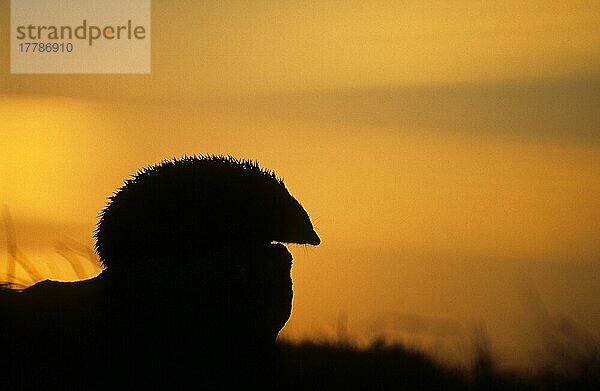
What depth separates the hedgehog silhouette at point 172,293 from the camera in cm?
162

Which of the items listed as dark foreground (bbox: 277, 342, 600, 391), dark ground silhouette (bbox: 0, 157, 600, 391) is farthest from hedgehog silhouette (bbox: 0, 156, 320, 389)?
dark foreground (bbox: 277, 342, 600, 391)

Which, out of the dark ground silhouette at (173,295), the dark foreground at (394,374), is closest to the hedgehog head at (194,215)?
the dark ground silhouette at (173,295)

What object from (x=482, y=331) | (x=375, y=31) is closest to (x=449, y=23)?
(x=375, y=31)

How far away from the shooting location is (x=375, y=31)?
2.23 m

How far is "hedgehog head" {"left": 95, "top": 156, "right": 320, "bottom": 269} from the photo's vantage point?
1.62m

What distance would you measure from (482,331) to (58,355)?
1.22 m

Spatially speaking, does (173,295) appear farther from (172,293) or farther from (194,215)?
(194,215)

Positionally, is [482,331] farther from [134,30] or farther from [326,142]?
[134,30]

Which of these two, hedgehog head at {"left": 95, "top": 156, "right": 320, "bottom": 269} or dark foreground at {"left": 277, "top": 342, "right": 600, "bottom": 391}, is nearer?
hedgehog head at {"left": 95, "top": 156, "right": 320, "bottom": 269}
